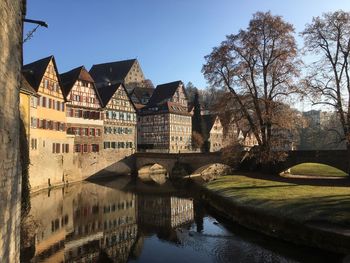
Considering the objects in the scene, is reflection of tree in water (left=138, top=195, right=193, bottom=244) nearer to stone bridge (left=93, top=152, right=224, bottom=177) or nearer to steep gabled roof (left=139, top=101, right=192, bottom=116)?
stone bridge (left=93, top=152, right=224, bottom=177)

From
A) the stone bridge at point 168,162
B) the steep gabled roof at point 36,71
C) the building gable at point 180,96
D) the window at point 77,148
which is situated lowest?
the stone bridge at point 168,162

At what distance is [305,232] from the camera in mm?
14727

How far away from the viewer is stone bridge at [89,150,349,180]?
28.7 metres

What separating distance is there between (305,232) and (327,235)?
1155 mm

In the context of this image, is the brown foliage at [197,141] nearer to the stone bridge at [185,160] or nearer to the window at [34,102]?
the stone bridge at [185,160]

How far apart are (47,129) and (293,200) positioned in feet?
81.3

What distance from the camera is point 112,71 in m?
87.9

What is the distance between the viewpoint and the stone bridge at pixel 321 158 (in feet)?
92.8

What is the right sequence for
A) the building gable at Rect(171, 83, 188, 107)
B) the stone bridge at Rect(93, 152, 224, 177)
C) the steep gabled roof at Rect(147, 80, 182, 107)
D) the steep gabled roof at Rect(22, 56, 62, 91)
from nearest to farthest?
the steep gabled roof at Rect(22, 56, 62, 91) → the stone bridge at Rect(93, 152, 224, 177) → the steep gabled roof at Rect(147, 80, 182, 107) → the building gable at Rect(171, 83, 188, 107)

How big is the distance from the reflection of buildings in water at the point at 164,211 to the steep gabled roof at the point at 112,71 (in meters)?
58.8

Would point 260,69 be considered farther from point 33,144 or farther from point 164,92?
point 164,92

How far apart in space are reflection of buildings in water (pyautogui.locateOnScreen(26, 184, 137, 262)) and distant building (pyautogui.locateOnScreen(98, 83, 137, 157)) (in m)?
16.3

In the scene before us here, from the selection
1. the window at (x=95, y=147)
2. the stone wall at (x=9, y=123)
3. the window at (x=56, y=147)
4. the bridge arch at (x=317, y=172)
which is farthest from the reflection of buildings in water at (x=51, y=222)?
the bridge arch at (x=317, y=172)

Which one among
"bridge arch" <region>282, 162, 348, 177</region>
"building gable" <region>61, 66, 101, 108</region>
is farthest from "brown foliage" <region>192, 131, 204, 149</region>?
"bridge arch" <region>282, 162, 348, 177</region>
